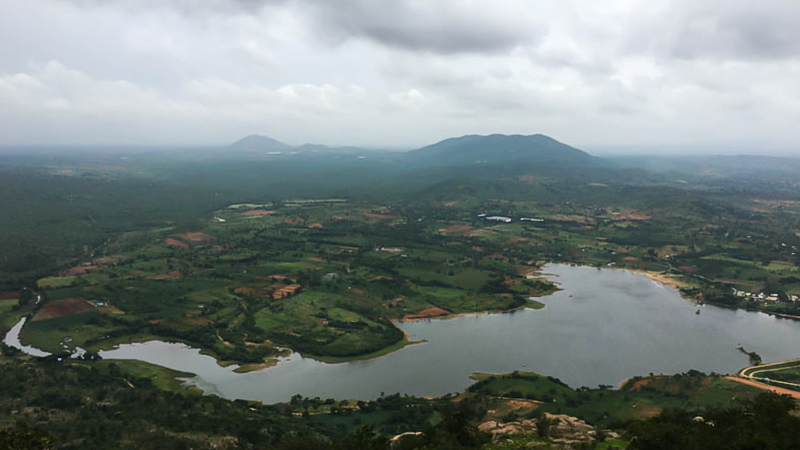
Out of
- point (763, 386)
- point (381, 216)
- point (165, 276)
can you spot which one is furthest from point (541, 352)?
point (381, 216)

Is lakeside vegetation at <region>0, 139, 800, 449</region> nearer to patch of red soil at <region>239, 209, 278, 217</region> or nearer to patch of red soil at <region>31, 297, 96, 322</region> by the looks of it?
patch of red soil at <region>31, 297, 96, 322</region>

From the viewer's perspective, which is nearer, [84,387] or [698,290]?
[84,387]

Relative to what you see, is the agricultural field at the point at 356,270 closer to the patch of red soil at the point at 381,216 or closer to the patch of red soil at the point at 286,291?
the patch of red soil at the point at 286,291

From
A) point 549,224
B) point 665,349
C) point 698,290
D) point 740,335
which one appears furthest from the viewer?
point 549,224

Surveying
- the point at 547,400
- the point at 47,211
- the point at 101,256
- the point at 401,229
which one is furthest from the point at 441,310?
the point at 47,211

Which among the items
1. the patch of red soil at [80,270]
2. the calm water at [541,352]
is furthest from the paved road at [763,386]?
the patch of red soil at [80,270]

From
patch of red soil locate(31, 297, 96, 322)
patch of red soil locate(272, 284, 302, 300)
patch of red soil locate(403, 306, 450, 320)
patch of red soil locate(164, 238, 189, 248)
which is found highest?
patch of red soil locate(164, 238, 189, 248)

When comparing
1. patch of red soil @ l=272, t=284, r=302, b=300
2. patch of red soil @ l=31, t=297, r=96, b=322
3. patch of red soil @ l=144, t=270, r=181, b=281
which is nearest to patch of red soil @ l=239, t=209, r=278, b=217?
patch of red soil @ l=144, t=270, r=181, b=281

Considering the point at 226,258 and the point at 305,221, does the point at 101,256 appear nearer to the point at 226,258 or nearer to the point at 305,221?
the point at 226,258

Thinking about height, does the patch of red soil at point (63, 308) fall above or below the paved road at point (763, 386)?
below
